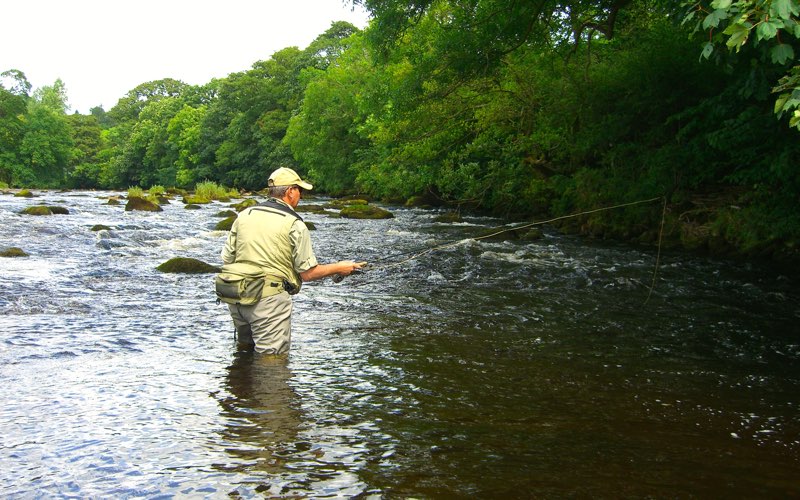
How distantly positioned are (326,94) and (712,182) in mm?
34766

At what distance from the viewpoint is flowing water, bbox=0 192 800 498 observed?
11.9 ft

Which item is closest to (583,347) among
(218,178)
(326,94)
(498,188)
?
(498,188)

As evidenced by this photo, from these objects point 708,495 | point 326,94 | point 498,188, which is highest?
point 326,94

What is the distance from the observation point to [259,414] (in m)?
4.55

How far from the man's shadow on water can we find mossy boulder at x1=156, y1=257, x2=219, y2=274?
18.9ft

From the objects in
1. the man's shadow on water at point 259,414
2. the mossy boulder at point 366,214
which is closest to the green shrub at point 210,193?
the mossy boulder at point 366,214

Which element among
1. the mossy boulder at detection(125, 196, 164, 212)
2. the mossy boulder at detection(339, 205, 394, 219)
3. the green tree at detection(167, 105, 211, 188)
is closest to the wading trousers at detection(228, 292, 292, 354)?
the mossy boulder at detection(339, 205, 394, 219)

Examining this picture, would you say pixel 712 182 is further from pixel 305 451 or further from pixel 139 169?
pixel 139 169

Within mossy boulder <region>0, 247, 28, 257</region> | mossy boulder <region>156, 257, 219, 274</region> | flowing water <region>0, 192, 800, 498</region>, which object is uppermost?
mossy boulder <region>0, 247, 28, 257</region>

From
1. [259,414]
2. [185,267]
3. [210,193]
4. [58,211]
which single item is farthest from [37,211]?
[259,414]

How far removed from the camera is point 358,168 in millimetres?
42312

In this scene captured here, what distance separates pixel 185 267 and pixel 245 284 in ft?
20.8

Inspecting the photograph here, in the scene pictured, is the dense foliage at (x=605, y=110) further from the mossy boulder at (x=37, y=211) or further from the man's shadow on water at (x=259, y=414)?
the mossy boulder at (x=37, y=211)

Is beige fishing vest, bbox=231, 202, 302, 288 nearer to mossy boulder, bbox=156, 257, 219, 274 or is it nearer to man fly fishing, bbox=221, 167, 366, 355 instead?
man fly fishing, bbox=221, 167, 366, 355
